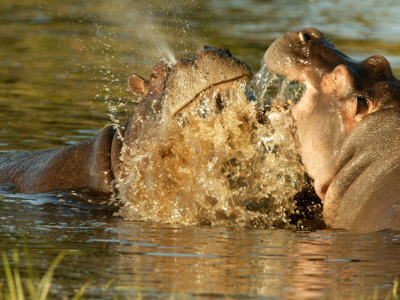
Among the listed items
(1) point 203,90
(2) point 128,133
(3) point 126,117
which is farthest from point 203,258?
(3) point 126,117

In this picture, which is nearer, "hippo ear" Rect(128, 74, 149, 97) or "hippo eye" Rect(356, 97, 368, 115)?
"hippo eye" Rect(356, 97, 368, 115)

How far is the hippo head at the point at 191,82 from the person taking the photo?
223 inches

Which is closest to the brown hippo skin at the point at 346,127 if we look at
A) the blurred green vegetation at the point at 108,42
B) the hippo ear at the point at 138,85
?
the hippo ear at the point at 138,85

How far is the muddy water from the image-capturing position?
395cm

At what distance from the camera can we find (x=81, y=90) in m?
11.8

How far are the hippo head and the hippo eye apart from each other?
86 cm

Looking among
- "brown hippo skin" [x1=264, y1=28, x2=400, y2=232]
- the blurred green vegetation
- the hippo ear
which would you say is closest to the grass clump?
"brown hippo skin" [x1=264, y1=28, x2=400, y2=232]

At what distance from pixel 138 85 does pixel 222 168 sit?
1.12 metres

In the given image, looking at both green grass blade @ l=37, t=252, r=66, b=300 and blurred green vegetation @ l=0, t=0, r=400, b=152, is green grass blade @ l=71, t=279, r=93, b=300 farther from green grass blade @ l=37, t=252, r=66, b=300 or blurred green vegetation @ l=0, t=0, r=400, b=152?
blurred green vegetation @ l=0, t=0, r=400, b=152

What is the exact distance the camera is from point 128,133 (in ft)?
22.2

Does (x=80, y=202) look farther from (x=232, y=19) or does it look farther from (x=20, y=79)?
(x=232, y=19)

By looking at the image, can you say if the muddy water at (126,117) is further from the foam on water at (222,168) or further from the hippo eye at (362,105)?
the hippo eye at (362,105)

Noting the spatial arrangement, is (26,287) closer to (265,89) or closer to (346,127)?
(346,127)

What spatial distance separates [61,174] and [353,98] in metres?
3.12
